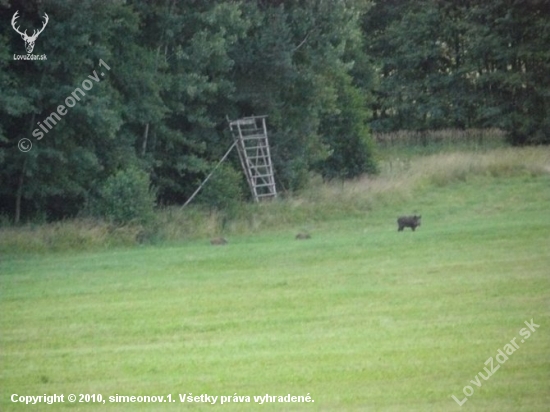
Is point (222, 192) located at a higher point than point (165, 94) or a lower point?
lower

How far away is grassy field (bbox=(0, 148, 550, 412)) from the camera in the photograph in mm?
11320

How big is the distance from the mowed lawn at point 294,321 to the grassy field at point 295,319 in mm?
33

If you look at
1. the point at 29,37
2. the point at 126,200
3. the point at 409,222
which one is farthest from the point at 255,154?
the point at 29,37

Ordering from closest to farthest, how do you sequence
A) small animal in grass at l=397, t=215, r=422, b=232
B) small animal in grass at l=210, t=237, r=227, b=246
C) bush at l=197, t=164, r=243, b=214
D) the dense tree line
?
1. small animal in grass at l=210, t=237, r=227, b=246
2. small animal in grass at l=397, t=215, r=422, b=232
3. the dense tree line
4. bush at l=197, t=164, r=243, b=214

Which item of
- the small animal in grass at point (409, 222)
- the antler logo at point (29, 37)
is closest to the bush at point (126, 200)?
the antler logo at point (29, 37)

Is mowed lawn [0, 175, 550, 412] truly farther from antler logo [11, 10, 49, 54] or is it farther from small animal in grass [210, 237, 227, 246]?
antler logo [11, 10, 49, 54]

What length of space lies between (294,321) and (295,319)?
14cm

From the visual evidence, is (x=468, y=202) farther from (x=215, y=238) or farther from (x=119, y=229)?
(x=119, y=229)

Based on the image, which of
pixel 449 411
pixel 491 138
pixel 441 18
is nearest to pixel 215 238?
pixel 449 411

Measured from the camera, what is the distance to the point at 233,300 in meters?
16.7

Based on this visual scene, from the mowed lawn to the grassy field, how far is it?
33 millimetres

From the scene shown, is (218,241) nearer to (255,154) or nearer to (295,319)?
(255,154)

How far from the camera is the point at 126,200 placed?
86.4ft

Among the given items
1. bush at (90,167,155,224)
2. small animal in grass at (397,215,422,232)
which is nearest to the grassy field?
small animal in grass at (397,215,422,232)
